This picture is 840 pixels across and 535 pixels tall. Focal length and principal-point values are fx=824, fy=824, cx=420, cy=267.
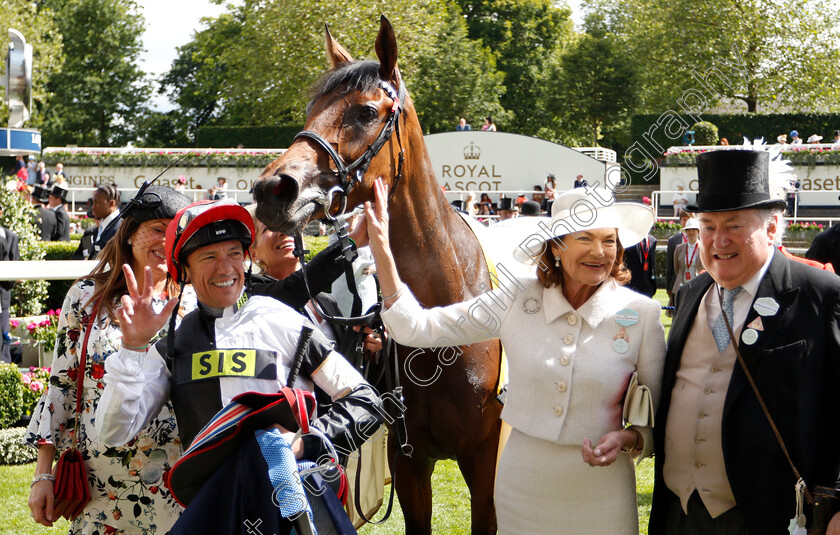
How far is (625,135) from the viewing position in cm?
3544

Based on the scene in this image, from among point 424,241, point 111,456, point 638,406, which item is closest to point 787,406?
point 638,406

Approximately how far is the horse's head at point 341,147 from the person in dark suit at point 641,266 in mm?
7481

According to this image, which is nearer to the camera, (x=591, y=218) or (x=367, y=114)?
(x=591, y=218)

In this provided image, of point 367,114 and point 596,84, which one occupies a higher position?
point 596,84

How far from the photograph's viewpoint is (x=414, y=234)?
10.4 ft

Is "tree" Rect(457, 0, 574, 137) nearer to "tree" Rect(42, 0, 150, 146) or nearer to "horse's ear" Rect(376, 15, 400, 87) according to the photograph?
"tree" Rect(42, 0, 150, 146)

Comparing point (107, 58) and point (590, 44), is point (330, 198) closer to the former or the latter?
point (590, 44)

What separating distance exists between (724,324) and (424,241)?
3.97ft

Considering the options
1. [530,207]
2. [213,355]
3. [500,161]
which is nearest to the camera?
[213,355]

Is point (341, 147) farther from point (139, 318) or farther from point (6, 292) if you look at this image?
point (6, 292)

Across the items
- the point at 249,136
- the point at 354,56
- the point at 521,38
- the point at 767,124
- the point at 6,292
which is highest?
the point at 521,38

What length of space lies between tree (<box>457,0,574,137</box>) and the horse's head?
115 ft

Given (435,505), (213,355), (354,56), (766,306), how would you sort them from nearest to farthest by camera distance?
1. (213,355)
2. (766,306)
3. (435,505)
4. (354,56)

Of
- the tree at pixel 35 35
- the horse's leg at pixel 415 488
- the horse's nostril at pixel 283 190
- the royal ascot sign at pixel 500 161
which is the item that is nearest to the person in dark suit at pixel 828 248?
the horse's leg at pixel 415 488
